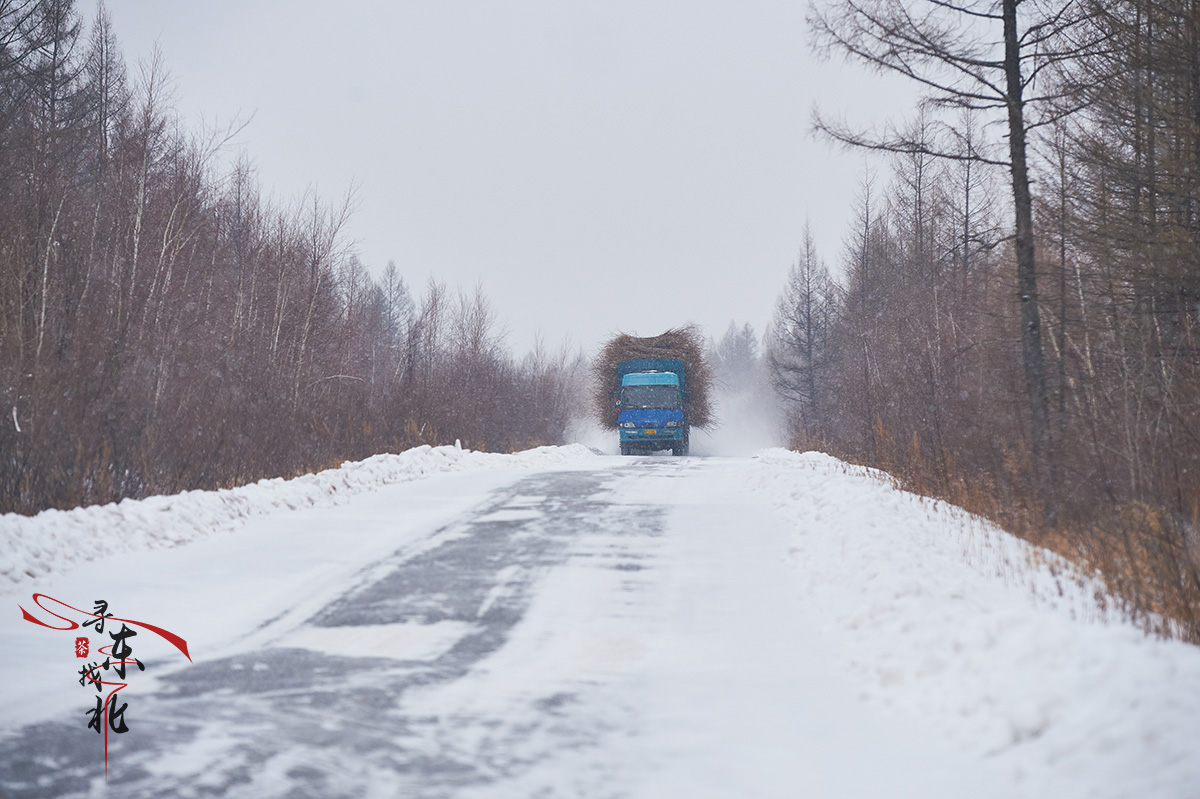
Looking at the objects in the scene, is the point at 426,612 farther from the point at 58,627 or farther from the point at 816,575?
the point at 816,575

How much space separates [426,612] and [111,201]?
1301 cm

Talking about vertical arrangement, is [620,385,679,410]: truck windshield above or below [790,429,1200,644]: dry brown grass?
above

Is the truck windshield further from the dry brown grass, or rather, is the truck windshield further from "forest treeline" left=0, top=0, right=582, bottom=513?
the dry brown grass

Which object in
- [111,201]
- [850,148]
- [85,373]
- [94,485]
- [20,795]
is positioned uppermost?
[111,201]

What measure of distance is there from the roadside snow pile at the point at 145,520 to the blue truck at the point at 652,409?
47.9ft

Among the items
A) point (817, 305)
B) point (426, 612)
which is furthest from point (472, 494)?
point (817, 305)

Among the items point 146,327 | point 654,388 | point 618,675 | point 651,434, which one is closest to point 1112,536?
point 618,675

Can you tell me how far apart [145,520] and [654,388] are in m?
20.1

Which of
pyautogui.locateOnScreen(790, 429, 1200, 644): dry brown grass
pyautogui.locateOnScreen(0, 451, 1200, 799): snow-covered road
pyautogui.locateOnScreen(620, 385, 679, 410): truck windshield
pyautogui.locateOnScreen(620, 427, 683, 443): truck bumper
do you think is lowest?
pyautogui.locateOnScreen(0, 451, 1200, 799): snow-covered road

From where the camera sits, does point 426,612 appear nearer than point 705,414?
Yes

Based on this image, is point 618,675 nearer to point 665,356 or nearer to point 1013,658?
point 1013,658

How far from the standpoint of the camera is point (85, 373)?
31.1 ft

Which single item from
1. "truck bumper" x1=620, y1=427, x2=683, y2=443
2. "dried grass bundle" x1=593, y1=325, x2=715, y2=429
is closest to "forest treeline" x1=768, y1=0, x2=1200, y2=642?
"truck bumper" x1=620, y1=427, x2=683, y2=443

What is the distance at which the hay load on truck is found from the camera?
26.6 m
